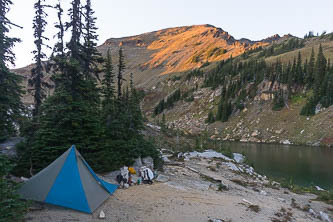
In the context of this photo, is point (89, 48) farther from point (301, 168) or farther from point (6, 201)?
point (301, 168)

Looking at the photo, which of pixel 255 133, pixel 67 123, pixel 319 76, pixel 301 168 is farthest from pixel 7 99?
pixel 319 76

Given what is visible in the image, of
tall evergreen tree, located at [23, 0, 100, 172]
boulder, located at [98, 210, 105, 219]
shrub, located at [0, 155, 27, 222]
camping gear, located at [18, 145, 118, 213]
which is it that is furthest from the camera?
tall evergreen tree, located at [23, 0, 100, 172]

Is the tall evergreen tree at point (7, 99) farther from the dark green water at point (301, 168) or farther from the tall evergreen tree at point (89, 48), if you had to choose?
the dark green water at point (301, 168)

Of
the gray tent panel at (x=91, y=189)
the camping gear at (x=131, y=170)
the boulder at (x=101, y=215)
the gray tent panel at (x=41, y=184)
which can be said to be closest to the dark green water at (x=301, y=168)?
the camping gear at (x=131, y=170)

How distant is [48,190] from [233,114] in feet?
248

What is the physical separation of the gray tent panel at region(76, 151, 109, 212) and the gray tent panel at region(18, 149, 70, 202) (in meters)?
0.84

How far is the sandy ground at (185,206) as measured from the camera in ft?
29.5

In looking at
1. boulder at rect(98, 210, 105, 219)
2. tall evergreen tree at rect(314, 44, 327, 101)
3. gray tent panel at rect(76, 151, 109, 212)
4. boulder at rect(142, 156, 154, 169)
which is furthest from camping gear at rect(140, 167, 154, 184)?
tall evergreen tree at rect(314, 44, 327, 101)

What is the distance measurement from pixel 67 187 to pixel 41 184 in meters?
1.10

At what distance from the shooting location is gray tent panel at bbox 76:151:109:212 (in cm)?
940

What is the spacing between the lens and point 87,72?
59.2 ft

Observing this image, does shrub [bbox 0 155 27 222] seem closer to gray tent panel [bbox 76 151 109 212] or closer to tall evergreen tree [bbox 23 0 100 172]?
gray tent panel [bbox 76 151 109 212]

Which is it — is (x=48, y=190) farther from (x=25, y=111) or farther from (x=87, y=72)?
(x=87, y=72)

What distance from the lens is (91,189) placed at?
977 centimetres
